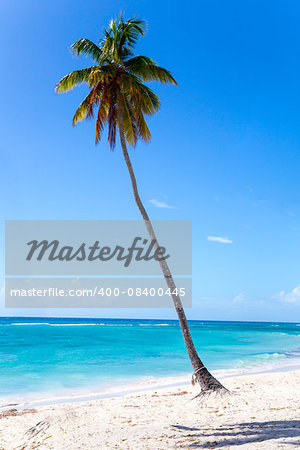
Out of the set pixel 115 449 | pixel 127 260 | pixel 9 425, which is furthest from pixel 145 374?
pixel 115 449

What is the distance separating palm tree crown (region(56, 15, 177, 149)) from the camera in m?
10.9

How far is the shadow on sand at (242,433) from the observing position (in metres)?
5.57

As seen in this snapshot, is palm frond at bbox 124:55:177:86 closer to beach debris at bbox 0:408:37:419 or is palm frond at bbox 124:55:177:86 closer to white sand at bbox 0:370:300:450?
white sand at bbox 0:370:300:450

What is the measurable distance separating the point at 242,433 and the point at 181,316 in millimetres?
4133

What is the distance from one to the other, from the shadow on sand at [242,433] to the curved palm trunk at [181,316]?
114 inches

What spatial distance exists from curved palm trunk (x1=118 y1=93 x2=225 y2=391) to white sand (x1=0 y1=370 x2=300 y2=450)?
0.49 metres

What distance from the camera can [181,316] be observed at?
32.9 ft

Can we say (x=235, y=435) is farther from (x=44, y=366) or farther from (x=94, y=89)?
(x=44, y=366)

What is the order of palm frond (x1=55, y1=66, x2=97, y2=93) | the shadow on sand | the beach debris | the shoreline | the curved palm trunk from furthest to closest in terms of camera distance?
1. the shoreline
2. palm frond (x1=55, y1=66, x2=97, y2=93)
3. the beach debris
4. the curved palm trunk
5. the shadow on sand

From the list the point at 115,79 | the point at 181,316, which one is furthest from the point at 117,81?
the point at 181,316

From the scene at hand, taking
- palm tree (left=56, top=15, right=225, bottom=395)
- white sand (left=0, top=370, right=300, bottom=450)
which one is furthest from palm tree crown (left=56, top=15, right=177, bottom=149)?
white sand (left=0, top=370, right=300, bottom=450)

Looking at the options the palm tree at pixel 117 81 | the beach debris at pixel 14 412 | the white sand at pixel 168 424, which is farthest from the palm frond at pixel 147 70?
the beach debris at pixel 14 412

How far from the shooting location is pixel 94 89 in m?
10.6

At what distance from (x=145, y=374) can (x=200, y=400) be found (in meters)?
8.90
